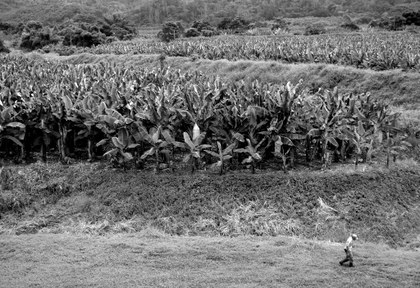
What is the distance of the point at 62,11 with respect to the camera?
86188mm

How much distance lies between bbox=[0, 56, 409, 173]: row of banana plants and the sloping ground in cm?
Answer: 41

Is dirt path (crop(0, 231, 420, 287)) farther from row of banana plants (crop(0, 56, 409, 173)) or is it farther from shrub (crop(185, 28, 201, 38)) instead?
shrub (crop(185, 28, 201, 38))

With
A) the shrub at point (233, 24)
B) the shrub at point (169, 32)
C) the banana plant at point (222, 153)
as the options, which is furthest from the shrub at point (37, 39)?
the banana plant at point (222, 153)

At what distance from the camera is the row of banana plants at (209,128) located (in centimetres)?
793

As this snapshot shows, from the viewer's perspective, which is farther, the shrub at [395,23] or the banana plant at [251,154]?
the shrub at [395,23]

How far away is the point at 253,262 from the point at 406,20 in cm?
4378

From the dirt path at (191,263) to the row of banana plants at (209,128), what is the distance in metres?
1.78

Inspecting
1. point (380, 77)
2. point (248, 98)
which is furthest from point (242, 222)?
point (380, 77)

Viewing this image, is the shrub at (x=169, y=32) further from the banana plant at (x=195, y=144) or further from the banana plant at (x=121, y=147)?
the banana plant at (x=195, y=144)

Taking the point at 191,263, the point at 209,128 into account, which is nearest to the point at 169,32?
the point at 209,128

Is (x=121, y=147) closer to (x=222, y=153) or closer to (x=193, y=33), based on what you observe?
(x=222, y=153)

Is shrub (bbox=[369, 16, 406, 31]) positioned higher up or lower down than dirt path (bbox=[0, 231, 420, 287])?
higher up

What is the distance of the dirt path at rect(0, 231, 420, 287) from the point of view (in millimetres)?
5250

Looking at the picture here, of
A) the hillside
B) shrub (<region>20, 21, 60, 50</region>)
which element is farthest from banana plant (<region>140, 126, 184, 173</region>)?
the hillside
